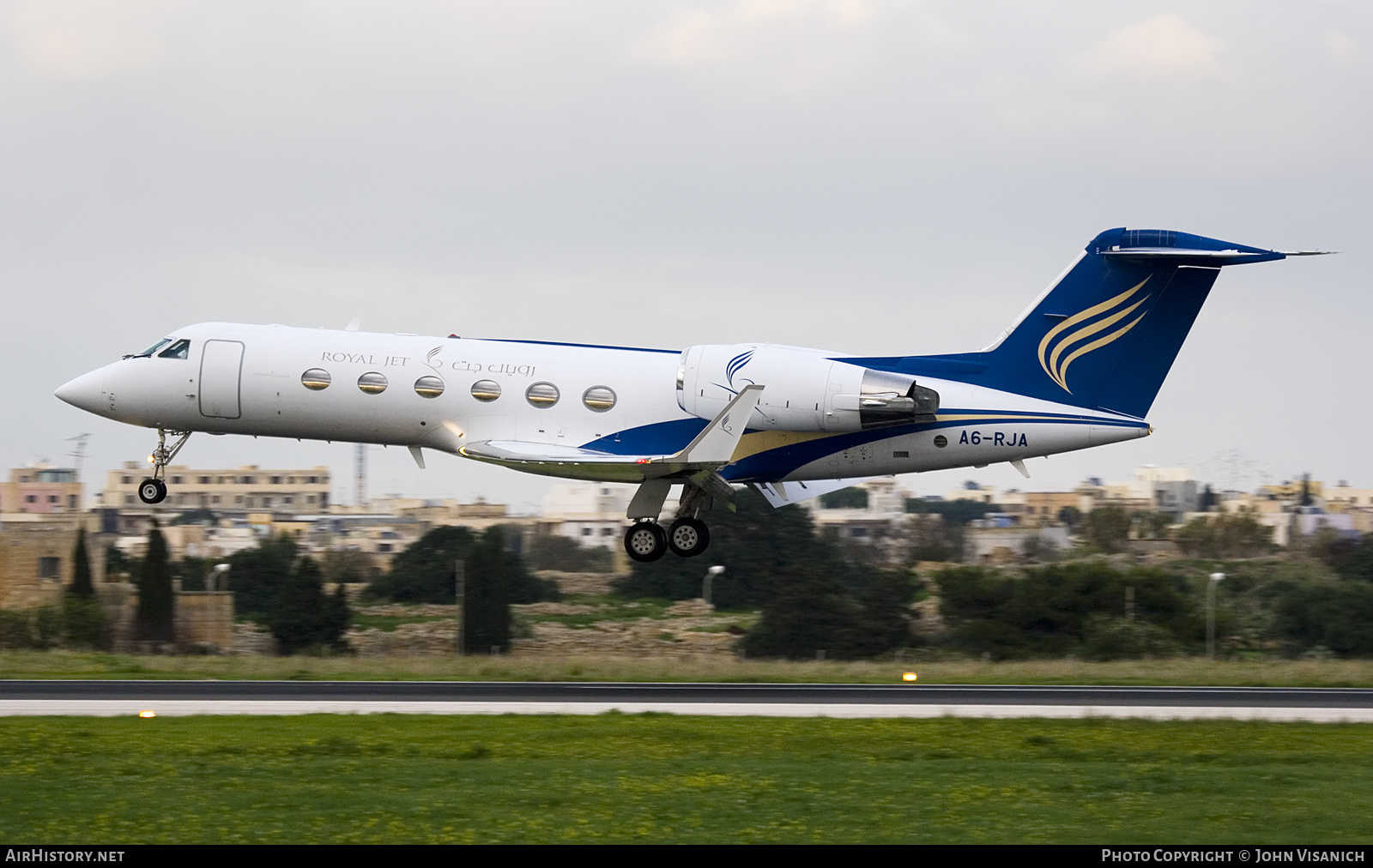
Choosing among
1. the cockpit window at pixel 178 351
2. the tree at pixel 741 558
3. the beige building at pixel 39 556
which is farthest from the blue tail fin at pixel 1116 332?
the beige building at pixel 39 556

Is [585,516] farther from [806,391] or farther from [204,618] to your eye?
[806,391]

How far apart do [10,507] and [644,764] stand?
10324 cm

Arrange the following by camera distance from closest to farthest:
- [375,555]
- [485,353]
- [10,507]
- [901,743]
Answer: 1. [901,743]
2. [485,353]
3. [375,555]
4. [10,507]

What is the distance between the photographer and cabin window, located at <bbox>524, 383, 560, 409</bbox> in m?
28.0

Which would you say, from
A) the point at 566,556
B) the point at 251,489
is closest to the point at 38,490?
the point at 251,489

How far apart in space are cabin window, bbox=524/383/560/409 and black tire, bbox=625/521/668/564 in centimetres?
288

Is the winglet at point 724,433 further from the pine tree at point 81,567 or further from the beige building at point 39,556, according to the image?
the beige building at point 39,556

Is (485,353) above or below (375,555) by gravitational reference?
above

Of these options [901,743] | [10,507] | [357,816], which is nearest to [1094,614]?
[901,743]

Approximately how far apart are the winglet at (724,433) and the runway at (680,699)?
14.8ft

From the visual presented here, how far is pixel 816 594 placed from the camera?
2591 inches

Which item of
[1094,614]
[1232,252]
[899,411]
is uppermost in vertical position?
[1232,252]

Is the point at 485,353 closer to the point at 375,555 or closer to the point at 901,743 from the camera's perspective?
the point at 901,743

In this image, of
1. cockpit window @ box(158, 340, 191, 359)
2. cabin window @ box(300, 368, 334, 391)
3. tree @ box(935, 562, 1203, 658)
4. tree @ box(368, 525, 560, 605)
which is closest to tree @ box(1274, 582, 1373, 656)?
tree @ box(935, 562, 1203, 658)
